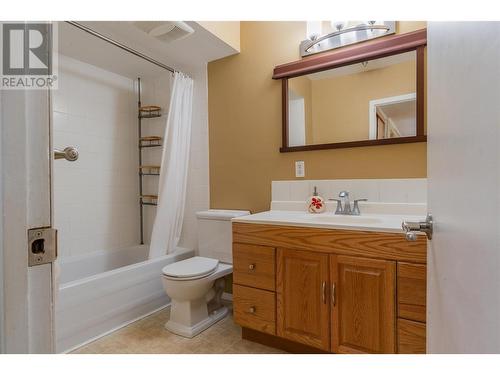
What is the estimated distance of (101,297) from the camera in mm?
1842

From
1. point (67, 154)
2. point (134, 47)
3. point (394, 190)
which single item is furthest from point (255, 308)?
point (134, 47)

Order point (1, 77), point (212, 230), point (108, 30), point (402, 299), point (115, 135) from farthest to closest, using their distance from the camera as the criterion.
A: point (115, 135) → point (212, 230) → point (108, 30) → point (402, 299) → point (1, 77)

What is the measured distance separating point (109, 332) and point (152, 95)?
2.24 meters

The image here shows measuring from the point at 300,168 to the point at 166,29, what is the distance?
135cm

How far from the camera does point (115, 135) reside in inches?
112

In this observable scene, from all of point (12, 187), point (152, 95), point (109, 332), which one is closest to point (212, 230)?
point (109, 332)

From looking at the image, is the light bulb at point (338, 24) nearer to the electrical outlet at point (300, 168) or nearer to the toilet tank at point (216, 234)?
the electrical outlet at point (300, 168)

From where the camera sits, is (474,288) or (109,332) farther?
(109,332)

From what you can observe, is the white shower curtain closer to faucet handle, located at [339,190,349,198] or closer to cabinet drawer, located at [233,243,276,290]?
cabinet drawer, located at [233,243,276,290]

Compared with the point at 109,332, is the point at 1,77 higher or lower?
higher

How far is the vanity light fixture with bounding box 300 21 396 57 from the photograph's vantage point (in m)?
1.78

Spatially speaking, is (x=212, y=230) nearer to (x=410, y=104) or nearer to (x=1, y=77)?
(x=410, y=104)

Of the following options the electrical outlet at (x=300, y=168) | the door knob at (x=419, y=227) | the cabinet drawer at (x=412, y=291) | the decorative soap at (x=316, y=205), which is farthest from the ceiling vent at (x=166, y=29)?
the cabinet drawer at (x=412, y=291)

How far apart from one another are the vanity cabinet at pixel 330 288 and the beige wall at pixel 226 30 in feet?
4.67
